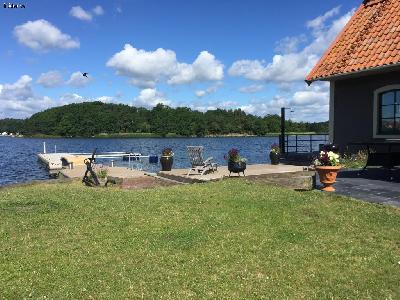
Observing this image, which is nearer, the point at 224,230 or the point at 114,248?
the point at 114,248

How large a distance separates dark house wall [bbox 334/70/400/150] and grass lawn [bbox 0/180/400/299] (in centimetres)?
786

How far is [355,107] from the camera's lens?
17.1 m

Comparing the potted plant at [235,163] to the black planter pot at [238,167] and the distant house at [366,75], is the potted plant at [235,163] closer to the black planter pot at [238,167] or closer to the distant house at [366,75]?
the black planter pot at [238,167]

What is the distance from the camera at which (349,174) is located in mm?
13258

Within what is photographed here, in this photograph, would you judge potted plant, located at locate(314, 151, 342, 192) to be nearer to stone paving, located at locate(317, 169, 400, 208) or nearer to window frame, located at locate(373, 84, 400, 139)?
stone paving, located at locate(317, 169, 400, 208)

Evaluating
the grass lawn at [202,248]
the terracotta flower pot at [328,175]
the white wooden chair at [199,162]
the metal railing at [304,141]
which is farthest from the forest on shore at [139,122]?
the grass lawn at [202,248]

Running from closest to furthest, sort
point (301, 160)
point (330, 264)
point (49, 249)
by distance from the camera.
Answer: point (330, 264)
point (49, 249)
point (301, 160)

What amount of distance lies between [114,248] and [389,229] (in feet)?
15.1

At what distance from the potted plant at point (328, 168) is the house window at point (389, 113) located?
6.79 meters

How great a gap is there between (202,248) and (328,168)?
4898mm

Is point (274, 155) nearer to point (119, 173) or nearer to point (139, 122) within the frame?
point (119, 173)

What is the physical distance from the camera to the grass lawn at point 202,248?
509cm

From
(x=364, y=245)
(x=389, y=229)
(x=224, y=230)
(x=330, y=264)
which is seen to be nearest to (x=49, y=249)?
(x=224, y=230)

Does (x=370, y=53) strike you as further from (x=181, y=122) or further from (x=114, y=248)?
(x=181, y=122)
